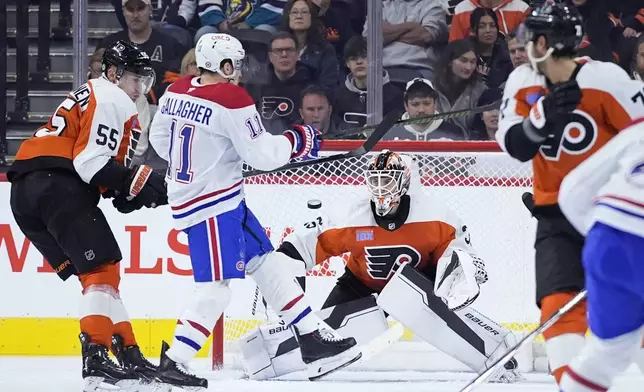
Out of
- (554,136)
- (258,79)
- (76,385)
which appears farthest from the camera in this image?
(258,79)

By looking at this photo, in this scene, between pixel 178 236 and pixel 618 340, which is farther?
pixel 178 236

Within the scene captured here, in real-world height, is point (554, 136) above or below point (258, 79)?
above

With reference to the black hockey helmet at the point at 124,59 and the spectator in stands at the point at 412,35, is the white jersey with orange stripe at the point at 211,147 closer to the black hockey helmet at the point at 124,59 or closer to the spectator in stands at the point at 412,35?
the black hockey helmet at the point at 124,59

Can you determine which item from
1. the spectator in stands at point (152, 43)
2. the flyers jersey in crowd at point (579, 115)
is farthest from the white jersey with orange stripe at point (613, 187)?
the spectator in stands at point (152, 43)

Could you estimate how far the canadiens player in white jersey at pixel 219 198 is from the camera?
376 cm

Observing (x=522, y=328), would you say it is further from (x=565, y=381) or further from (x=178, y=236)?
(x=565, y=381)

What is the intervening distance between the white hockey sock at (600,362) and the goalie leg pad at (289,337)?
6.07 feet

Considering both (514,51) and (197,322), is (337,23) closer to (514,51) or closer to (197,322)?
(514,51)

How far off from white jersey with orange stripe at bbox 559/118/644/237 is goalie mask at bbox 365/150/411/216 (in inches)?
68.1

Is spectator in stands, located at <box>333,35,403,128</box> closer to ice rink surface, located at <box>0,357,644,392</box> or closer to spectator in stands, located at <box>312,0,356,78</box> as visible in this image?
spectator in stands, located at <box>312,0,356,78</box>

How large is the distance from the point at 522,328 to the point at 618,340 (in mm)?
2266

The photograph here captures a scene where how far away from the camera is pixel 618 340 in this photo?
2.46 metres

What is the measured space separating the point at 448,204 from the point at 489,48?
1.19 metres

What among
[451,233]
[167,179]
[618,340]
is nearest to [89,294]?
[167,179]
